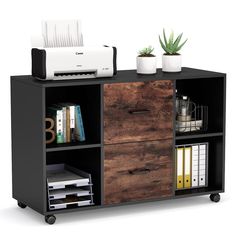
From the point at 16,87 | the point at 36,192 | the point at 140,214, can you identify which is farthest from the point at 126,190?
the point at 16,87

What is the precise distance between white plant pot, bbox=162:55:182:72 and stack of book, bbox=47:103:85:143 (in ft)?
2.61

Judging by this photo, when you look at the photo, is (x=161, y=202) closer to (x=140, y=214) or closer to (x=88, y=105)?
(x=140, y=214)

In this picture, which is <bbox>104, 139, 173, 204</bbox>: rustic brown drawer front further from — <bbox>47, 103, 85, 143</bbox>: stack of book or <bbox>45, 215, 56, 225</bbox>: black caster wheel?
<bbox>45, 215, 56, 225</bbox>: black caster wheel

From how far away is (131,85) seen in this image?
634cm

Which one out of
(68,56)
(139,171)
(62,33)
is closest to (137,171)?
(139,171)

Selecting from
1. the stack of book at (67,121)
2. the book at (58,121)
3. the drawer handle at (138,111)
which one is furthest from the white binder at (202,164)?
the book at (58,121)

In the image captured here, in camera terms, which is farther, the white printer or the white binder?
the white binder

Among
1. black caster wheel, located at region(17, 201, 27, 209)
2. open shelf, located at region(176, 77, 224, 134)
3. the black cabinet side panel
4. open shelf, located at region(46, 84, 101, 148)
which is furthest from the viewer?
open shelf, located at region(176, 77, 224, 134)

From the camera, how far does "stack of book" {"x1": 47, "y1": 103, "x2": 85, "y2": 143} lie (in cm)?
630

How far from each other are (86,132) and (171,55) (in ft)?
2.84

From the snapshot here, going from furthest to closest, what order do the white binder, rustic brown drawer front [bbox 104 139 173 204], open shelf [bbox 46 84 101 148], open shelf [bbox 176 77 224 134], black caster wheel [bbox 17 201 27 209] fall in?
the white binder < open shelf [bbox 176 77 224 134] < black caster wheel [bbox 17 201 27 209] < rustic brown drawer front [bbox 104 139 173 204] < open shelf [bbox 46 84 101 148]

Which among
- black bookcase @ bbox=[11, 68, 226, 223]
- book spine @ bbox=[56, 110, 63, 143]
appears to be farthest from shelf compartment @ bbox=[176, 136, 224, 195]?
book spine @ bbox=[56, 110, 63, 143]

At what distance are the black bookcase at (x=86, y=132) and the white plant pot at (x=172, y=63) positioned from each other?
6 centimetres

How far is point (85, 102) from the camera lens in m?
6.45
